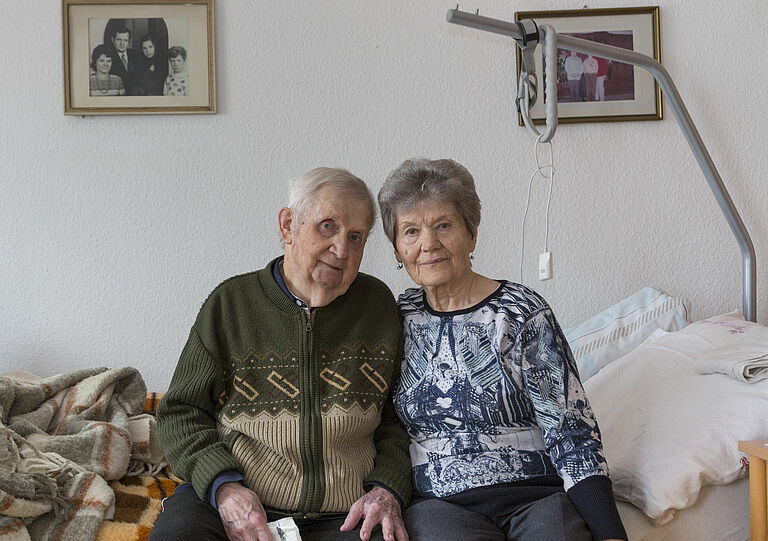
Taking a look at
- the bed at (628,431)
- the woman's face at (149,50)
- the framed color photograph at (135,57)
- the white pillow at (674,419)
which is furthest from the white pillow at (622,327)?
the woman's face at (149,50)

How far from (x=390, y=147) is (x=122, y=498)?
1263 millimetres

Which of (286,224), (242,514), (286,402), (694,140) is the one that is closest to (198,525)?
(242,514)

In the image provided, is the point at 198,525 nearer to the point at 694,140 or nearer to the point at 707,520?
the point at 707,520

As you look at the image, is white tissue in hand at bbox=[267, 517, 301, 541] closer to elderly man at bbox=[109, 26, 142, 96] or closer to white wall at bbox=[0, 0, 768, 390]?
white wall at bbox=[0, 0, 768, 390]

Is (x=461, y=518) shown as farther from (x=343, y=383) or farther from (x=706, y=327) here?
(x=706, y=327)

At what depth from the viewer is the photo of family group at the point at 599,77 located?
2305 millimetres

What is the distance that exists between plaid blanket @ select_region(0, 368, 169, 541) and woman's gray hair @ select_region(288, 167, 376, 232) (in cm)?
70

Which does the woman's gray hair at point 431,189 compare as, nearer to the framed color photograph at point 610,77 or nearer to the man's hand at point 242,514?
the man's hand at point 242,514

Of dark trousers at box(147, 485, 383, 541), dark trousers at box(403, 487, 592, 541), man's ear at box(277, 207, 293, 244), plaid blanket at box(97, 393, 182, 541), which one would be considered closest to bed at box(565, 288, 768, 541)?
dark trousers at box(403, 487, 592, 541)

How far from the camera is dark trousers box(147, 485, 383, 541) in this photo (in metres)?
1.29

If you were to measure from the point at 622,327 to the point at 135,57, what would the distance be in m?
1.65

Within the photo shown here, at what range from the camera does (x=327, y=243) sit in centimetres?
154

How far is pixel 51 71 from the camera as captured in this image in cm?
226

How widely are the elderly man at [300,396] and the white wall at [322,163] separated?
754mm
